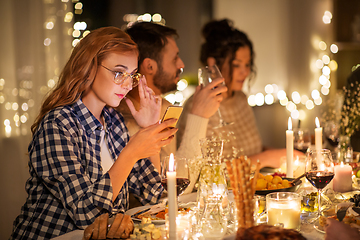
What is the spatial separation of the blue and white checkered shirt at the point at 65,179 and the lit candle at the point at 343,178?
91cm

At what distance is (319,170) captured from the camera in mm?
1172

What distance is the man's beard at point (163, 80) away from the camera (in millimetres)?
2182

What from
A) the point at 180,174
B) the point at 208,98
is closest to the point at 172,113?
the point at 180,174

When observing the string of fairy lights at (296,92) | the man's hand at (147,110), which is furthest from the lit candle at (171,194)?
the string of fairy lights at (296,92)

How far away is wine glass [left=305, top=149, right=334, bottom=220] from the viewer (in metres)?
1.16

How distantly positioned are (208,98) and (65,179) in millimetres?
1003

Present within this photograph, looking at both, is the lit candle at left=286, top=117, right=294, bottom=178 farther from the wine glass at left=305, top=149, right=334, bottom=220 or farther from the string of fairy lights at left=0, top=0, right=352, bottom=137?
the string of fairy lights at left=0, top=0, right=352, bottom=137

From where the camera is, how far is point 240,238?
79cm

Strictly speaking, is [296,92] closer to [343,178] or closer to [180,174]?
[343,178]

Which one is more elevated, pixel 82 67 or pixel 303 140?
pixel 82 67

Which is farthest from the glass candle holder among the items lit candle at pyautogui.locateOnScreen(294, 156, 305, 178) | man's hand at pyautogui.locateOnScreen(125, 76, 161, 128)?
man's hand at pyautogui.locateOnScreen(125, 76, 161, 128)

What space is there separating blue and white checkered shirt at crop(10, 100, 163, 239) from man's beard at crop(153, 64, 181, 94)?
0.72m

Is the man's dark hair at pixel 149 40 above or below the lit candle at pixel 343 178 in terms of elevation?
above

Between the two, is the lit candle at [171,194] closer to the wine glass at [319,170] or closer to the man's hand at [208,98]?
the wine glass at [319,170]
